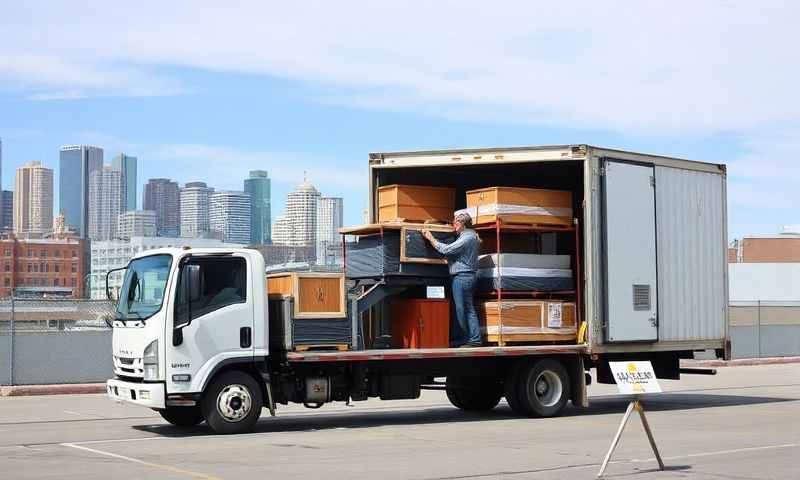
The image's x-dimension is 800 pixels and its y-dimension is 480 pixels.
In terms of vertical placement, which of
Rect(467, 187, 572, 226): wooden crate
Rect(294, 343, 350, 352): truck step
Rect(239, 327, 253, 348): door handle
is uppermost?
Rect(467, 187, 572, 226): wooden crate


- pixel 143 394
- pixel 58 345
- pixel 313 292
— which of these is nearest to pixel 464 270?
pixel 313 292

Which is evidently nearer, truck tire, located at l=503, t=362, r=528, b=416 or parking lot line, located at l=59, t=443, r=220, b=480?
parking lot line, located at l=59, t=443, r=220, b=480

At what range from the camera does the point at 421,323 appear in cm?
1691

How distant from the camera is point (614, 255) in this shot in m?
17.9

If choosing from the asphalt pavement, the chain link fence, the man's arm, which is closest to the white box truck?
the asphalt pavement

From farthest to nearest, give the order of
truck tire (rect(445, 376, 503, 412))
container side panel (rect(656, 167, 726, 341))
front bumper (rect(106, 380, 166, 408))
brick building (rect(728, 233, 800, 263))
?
brick building (rect(728, 233, 800, 263))
container side panel (rect(656, 167, 726, 341))
truck tire (rect(445, 376, 503, 412))
front bumper (rect(106, 380, 166, 408))

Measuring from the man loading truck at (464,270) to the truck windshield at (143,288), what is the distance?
12.8 feet

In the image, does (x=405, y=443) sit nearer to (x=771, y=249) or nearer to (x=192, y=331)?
(x=192, y=331)

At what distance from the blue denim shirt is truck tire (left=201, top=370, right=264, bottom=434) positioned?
3.45 metres

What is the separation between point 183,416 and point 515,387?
195 inches

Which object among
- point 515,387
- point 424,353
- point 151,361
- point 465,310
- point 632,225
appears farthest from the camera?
point 632,225

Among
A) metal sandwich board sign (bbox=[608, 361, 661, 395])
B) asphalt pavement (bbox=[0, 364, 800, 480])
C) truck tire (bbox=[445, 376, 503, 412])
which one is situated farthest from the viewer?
truck tire (bbox=[445, 376, 503, 412])

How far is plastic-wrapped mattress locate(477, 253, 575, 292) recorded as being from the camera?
17.4m

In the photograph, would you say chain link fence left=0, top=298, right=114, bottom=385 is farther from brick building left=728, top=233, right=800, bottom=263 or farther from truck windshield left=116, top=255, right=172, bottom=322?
brick building left=728, top=233, right=800, bottom=263
